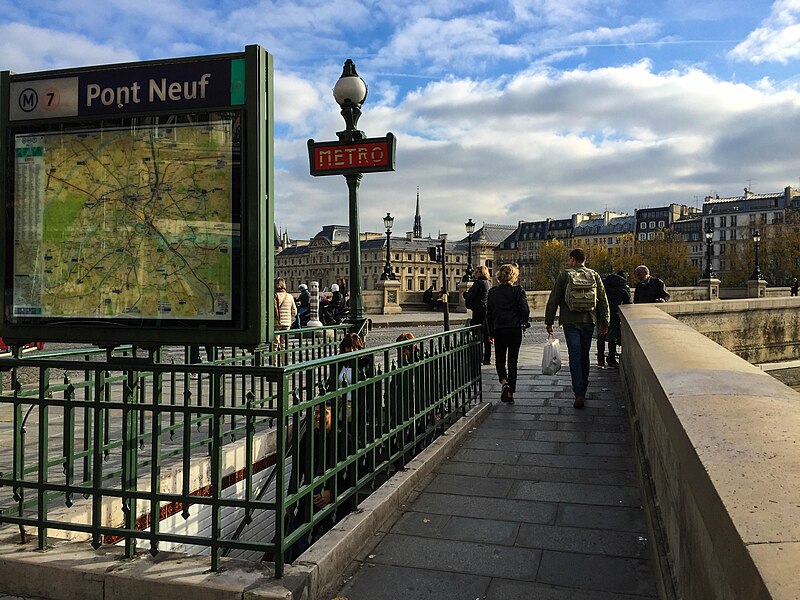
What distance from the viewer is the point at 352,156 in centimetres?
754

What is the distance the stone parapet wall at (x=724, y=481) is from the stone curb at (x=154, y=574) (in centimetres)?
152

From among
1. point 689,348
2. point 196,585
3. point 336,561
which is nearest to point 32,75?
point 196,585

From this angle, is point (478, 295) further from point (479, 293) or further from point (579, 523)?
point (579, 523)

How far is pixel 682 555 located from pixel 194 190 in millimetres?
2581

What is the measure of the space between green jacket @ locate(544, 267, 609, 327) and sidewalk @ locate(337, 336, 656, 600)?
1454 mm

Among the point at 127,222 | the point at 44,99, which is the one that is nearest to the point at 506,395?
the point at 127,222

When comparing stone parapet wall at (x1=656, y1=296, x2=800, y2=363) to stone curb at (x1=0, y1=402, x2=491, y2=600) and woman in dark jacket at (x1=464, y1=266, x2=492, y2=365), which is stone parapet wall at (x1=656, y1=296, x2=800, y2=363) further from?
stone curb at (x1=0, y1=402, x2=491, y2=600)

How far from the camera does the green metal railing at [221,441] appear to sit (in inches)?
125

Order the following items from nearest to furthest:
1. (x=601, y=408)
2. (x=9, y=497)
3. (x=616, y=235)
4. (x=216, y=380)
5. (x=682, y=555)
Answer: (x=682, y=555) → (x=216, y=380) → (x=9, y=497) → (x=601, y=408) → (x=616, y=235)

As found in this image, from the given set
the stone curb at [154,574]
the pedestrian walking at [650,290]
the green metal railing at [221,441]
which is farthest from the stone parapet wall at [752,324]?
the stone curb at [154,574]

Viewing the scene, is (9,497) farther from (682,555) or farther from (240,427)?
(682,555)

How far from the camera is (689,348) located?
4.84m

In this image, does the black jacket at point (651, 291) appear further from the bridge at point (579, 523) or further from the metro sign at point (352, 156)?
the metro sign at point (352, 156)

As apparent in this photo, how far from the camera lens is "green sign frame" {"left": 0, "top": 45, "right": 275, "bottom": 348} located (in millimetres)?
3205
